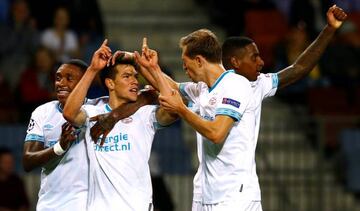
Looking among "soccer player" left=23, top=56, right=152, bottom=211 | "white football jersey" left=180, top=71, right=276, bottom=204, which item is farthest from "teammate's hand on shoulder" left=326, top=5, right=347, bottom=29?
"soccer player" left=23, top=56, right=152, bottom=211

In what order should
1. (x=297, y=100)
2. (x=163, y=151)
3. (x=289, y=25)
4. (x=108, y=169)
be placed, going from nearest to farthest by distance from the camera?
(x=108, y=169)
(x=163, y=151)
(x=297, y=100)
(x=289, y=25)

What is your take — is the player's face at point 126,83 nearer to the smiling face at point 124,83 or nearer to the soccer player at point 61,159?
the smiling face at point 124,83

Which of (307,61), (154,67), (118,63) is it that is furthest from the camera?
(307,61)

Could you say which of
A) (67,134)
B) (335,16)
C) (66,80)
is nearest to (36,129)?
(66,80)

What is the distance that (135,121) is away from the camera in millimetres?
7699

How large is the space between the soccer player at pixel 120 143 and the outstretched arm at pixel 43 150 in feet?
0.35

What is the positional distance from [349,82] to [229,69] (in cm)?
742

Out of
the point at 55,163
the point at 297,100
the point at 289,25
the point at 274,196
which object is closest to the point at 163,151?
the point at 274,196

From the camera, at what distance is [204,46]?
24.9ft

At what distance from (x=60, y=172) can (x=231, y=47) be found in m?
1.57

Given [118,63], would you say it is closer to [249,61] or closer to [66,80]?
[66,80]

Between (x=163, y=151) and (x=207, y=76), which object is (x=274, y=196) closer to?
(x=163, y=151)

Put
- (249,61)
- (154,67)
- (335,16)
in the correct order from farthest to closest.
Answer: (335,16), (249,61), (154,67)

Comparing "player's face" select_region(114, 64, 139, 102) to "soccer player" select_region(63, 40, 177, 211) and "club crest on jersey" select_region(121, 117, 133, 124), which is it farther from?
"club crest on jersey" select_region(121, 117, 133, 124)
